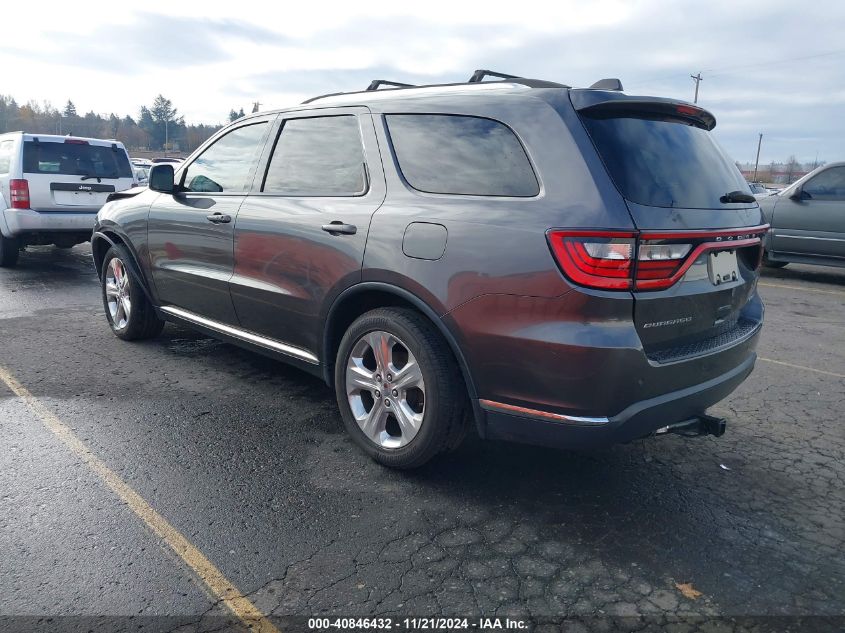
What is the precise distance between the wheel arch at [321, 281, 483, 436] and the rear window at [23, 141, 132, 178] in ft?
25.1

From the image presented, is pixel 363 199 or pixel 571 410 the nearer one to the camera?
pixel 571 410

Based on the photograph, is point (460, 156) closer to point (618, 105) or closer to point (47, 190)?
point (618, 105)

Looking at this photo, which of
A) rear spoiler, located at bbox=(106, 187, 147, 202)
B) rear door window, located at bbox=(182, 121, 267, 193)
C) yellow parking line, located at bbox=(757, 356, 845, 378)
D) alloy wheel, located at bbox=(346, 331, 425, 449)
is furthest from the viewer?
rear spoiler, located at bbox=(106, 187, 147, 202)

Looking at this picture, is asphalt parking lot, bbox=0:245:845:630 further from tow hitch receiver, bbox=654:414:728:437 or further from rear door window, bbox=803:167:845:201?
rear door window, bbox=803:167:845:201

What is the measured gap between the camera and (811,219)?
9.74 m

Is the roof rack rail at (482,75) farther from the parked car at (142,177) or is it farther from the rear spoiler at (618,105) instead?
the parked car at (142,177)

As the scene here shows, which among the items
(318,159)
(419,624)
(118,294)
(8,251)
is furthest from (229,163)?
(8,251)

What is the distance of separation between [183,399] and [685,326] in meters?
3.06

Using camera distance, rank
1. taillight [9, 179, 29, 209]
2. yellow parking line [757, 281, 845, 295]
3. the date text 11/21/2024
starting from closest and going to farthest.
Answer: the date text 11/21/2024 → yellow parking line [757, 281, 845, 295] → taillight [9, 179, 29, 209]

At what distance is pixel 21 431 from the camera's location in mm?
3748

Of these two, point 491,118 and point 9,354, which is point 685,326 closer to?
point 491,118

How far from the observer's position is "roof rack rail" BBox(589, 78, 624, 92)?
299 centimetres

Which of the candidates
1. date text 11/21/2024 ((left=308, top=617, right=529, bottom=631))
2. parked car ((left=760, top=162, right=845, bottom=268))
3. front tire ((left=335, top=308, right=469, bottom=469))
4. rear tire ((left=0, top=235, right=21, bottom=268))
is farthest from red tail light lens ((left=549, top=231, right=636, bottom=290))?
rear tire ((left=0, top=235, right=21, bottom=268))

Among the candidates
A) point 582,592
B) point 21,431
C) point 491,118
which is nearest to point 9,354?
point 21,431
